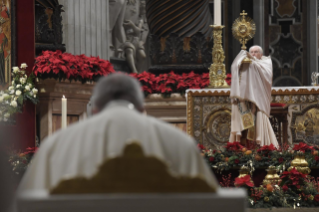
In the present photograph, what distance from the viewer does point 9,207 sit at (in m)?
1.99

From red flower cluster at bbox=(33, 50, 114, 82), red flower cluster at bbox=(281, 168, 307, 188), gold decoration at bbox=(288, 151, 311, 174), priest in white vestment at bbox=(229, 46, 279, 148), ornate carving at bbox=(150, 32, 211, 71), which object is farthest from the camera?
ornate carving at bbox=(150, 32, 211, 71)

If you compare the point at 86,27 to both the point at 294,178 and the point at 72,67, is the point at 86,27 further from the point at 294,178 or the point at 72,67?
the point at 294,178

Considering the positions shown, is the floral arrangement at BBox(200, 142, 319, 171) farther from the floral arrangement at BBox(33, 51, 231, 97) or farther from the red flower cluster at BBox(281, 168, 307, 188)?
the floral arrangement at BBox(33, 51, 231, 97)

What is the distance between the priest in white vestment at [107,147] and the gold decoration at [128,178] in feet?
0.10

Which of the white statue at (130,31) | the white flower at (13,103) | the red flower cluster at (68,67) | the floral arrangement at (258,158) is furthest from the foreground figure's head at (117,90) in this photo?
the white statue at (130,31)

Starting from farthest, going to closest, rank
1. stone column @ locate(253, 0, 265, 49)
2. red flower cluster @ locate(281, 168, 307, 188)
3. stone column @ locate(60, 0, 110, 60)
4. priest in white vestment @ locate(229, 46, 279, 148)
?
stone column @ locate(253, 0, 265, 49), stone column @ locate(60, 0, 110, 60), priest in white vestment @ locate(229, 46, 279, 148), red flower cluster @ locate(281, 168, 307, 188)

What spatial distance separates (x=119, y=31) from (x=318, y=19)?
5.71 meters

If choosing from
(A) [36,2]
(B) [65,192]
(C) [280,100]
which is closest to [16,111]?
(A) [36,2]

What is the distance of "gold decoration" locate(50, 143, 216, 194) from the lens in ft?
5.16

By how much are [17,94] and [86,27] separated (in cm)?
261

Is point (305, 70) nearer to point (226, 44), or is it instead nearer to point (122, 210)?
point (226, 44)

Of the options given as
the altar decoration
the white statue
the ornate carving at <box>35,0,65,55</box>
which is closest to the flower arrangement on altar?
the altar decoration

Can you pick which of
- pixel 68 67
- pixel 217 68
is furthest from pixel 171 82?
pixel 68 67

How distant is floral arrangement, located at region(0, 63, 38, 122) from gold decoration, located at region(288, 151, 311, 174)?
3.19 metres
